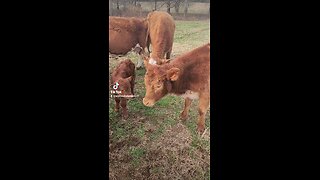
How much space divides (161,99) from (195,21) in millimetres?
529

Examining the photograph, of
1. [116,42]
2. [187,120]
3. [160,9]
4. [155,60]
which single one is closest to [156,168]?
[187,120]

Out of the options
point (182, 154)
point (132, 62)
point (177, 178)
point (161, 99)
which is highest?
point (132, 62)

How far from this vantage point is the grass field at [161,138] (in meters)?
2.04

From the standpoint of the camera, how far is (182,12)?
214 centimetres

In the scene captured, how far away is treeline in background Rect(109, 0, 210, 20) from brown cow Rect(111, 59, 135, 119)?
0.32 meters

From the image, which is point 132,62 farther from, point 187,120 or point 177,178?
point 177,178

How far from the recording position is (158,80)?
2057 millimetres

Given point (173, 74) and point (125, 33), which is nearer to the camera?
point (173, 74)

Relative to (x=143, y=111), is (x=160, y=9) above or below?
above

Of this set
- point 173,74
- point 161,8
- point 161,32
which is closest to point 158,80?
point 173,74

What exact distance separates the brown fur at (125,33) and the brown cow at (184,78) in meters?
0.20

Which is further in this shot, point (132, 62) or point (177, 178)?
point (132, 62)

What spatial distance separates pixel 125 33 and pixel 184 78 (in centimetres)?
48

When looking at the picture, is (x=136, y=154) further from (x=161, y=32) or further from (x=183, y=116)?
(x=161, y=32)
